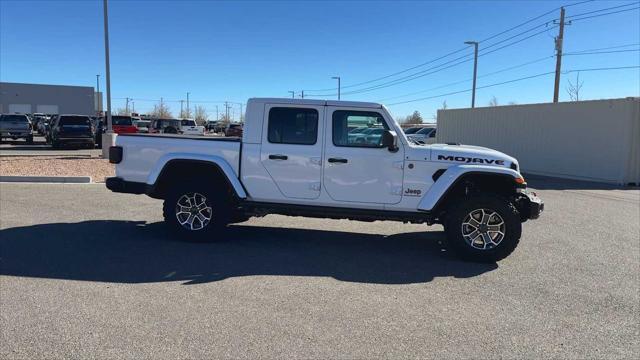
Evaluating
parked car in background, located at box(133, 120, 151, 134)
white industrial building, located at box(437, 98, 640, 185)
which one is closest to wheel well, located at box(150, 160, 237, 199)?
white industrial building, located at box(437, 98, 640, 185)

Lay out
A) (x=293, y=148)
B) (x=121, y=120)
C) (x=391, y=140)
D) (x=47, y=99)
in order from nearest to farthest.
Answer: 1. (x=391, y=140)
2. (x=293, y=148)
3. (x=121, y=120)
4. (x=47, y=99)

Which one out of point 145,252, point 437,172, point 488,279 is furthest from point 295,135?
point 488,279

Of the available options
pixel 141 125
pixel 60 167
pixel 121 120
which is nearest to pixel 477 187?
pixel 60 167

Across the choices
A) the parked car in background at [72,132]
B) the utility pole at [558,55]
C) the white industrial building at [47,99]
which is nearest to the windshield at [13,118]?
the parked car in background at [72,132]

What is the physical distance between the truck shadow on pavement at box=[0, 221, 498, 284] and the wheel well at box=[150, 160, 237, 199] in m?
0.76

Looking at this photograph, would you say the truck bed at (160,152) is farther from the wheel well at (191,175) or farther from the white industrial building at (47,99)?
the white industrial building at (47,99)

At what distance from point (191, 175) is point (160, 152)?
532 mm

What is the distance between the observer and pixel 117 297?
4676mm

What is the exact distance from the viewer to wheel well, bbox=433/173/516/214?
6.29m

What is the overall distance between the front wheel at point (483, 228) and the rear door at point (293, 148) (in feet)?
6.08

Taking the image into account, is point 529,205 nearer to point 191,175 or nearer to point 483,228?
point 483,228

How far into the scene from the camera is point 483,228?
20.7ft

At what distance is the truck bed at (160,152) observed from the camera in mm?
6711

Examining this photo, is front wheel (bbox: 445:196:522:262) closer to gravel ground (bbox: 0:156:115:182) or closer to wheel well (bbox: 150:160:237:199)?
wheel well (bbox: 150:160:237:199)
